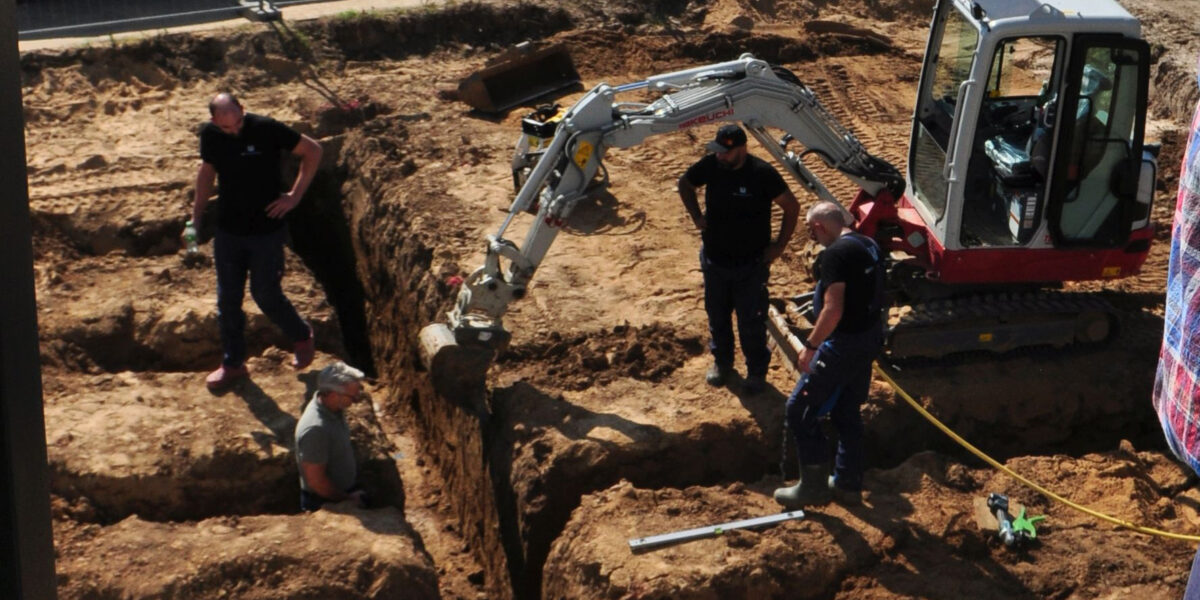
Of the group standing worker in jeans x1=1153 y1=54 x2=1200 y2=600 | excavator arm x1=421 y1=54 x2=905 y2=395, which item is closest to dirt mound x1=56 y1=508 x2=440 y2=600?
excavator arm x1=421 y1=54 x2=905 y2=395

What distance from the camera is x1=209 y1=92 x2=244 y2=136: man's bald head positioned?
307 inches

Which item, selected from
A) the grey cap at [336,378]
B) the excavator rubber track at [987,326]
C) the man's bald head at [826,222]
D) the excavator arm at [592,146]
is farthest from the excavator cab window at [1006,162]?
the grey cap at [336,378]

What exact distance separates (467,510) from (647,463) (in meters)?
1.63

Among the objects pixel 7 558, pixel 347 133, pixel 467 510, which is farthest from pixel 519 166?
pixel 7 558

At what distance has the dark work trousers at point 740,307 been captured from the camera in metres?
8.30

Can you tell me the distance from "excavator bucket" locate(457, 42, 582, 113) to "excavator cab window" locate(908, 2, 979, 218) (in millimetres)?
5495

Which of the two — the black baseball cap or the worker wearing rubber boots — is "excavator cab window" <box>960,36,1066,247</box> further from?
the worker wearing rubber boots

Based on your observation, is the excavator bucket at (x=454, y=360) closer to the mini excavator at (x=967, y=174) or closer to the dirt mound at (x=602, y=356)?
the mini excavator at (x=967, y=174)

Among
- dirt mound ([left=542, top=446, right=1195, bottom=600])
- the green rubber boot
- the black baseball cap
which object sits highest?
the black baseball cap

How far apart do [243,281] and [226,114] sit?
117 cm

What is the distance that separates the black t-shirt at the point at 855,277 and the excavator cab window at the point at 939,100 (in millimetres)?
2111

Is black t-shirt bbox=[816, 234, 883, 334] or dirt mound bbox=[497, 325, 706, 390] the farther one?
dirt mound bbox=[497, 325, 706, 390]

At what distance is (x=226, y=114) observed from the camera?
7.85 meters

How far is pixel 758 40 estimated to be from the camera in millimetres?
15531
